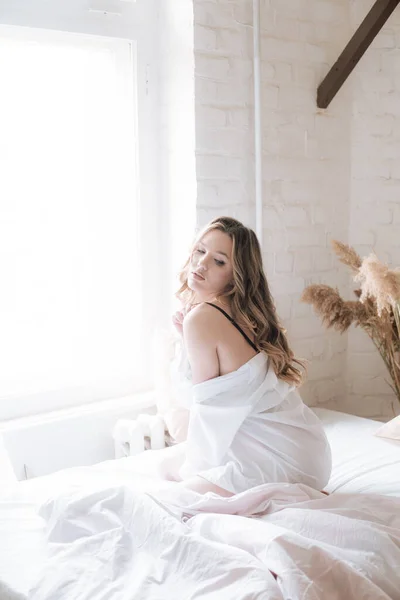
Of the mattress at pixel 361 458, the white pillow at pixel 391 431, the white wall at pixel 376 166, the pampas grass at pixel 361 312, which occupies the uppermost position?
the white wall at pixel 376 166

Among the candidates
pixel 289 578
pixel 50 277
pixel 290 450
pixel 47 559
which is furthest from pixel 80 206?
pixel 289 578

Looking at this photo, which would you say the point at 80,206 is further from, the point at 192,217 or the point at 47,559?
the point at 47,559

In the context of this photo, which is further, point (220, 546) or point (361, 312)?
point (361, 312)

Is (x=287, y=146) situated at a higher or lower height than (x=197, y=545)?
higher

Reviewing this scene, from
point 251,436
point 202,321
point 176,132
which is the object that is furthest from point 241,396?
point 176,132

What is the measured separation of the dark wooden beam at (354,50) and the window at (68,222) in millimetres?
764

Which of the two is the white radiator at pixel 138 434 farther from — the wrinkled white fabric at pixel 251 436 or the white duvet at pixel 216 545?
the white duvet at pixel 216 545

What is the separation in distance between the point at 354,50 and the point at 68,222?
127cm

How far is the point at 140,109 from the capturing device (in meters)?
2.70

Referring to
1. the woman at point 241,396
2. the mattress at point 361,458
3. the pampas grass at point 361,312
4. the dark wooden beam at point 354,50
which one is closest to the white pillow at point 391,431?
the mattress at point 361,458

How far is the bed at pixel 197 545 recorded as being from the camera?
1.32 metres

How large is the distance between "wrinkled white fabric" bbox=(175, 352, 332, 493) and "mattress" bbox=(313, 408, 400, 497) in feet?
0.58

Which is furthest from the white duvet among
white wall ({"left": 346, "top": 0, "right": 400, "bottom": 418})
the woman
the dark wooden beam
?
the dark wooden beam

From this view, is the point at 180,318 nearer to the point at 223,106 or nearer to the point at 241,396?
the point at 241,396
